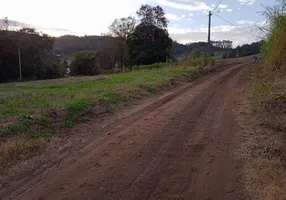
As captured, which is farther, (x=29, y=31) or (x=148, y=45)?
(x=148, y=45)

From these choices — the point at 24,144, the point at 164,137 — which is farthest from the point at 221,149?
the point at 24,144

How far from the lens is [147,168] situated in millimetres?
4660

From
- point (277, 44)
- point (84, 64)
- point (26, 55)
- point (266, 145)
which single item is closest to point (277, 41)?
point (277, 44)

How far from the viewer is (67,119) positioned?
7637 millimetres

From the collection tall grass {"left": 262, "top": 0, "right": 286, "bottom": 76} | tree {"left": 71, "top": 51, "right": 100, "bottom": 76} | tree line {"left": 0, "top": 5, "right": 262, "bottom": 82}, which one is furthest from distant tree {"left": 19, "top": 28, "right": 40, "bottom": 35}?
tall grass {"left": 262, "top": 0, "right": 286, "bottom": 76}

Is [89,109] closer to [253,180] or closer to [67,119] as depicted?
[67,119]

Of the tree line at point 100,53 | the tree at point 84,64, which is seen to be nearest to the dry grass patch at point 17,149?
the tree line at point 100,53

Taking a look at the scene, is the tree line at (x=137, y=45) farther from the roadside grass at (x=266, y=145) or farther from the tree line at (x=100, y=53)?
the roadside grass at (x=266, y=145)

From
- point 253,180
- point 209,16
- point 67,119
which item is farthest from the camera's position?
point 209,16

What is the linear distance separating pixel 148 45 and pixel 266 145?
4969 centimetres

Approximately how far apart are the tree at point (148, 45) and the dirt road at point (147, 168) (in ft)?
153

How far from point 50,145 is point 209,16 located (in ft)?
117

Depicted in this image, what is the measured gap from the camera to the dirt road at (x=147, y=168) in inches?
152

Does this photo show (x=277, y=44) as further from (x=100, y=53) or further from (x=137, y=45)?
(x=100, y=53)
